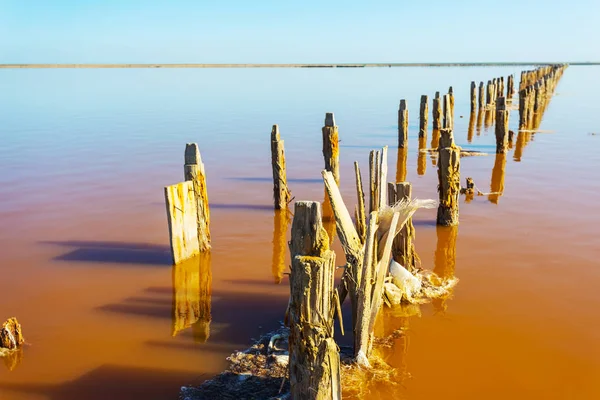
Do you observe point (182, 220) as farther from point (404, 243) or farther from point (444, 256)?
point (444, 256)

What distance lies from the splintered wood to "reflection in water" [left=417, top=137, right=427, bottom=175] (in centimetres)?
793

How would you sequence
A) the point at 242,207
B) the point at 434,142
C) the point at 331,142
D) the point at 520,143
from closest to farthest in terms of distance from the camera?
the point at 331,142 → the point at 242,207 → the point at 520,143 → the point at 434,142

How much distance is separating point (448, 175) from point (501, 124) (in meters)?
8.07

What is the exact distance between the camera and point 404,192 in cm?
702

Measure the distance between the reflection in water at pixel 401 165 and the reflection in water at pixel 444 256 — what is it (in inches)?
177

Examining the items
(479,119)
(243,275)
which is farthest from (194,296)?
(479,119)

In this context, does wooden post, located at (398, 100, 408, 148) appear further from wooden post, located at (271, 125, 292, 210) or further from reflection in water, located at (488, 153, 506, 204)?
wooden post, located at (271, 125, 292, 210)

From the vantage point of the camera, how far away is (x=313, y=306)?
13.5 ft

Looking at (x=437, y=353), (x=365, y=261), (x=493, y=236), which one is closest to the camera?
(x=365, y=261)

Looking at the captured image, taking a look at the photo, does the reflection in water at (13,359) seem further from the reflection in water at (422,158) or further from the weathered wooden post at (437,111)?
the weathered wooden post at (437,111)

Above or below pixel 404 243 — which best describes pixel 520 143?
below

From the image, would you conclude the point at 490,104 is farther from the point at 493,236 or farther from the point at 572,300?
the point at 572,300

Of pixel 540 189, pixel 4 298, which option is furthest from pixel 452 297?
pixel 540 189

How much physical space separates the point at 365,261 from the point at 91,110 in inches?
1138
